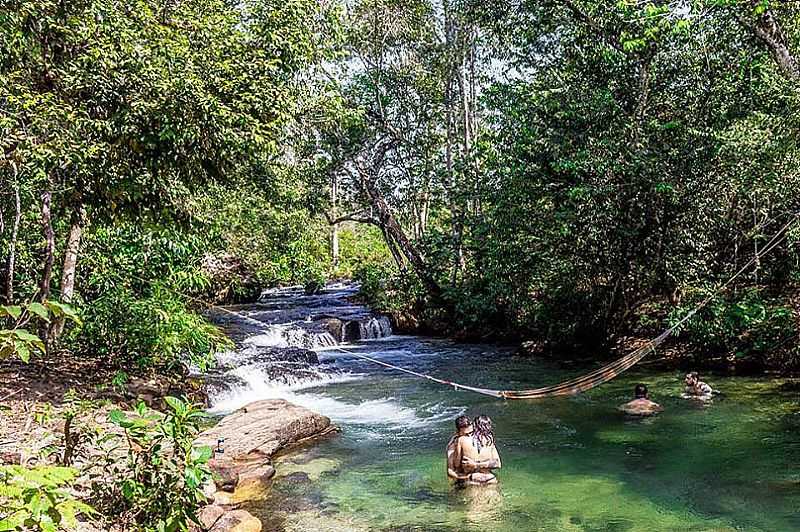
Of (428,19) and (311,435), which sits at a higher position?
(428,19)

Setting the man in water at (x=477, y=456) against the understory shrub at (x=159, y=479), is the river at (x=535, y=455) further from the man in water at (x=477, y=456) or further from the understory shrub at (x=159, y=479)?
the understory shrub at (x=159, y=479)

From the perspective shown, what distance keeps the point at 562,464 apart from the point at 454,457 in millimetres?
1359

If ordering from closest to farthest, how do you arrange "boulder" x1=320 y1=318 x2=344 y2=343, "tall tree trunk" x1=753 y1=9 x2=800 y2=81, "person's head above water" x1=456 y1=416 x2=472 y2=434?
→ "person's head above water" x1=456 y1=416 x2=472 y2=434 → "tall tree trunk" x1=753 y1=9 x2=800 y2=81 → "boulder" x1=320 y1=318 x2=344 y2=343

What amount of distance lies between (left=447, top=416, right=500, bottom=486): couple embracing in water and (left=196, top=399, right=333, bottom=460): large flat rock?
229cm

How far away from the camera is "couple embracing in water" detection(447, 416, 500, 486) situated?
6.37 meters

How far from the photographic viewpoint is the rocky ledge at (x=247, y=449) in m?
5.41

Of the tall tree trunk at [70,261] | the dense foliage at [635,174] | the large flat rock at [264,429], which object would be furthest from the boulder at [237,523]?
the dense foliage at [635,174]

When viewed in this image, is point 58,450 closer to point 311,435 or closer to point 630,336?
point 311,435

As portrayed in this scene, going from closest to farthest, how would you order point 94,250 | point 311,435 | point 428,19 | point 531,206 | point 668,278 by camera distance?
1. point 311,435
2. point 94,250
3. point 668,278
4. point 531,206
5. point 428,19

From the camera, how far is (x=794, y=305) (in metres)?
10.5

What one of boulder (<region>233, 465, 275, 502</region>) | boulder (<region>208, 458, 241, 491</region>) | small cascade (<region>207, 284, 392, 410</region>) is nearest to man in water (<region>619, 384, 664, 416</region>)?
boulder (<region>233, 465, 275, 502</region>)

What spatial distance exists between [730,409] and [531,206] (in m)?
5.37

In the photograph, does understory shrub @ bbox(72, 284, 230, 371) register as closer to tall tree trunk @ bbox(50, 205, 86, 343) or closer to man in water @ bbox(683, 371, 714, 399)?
tall tree trunk @ bbox(50, 205, 86, 343)

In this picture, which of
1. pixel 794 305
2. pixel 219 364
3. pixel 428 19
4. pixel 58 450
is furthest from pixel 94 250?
pixel 428 19
